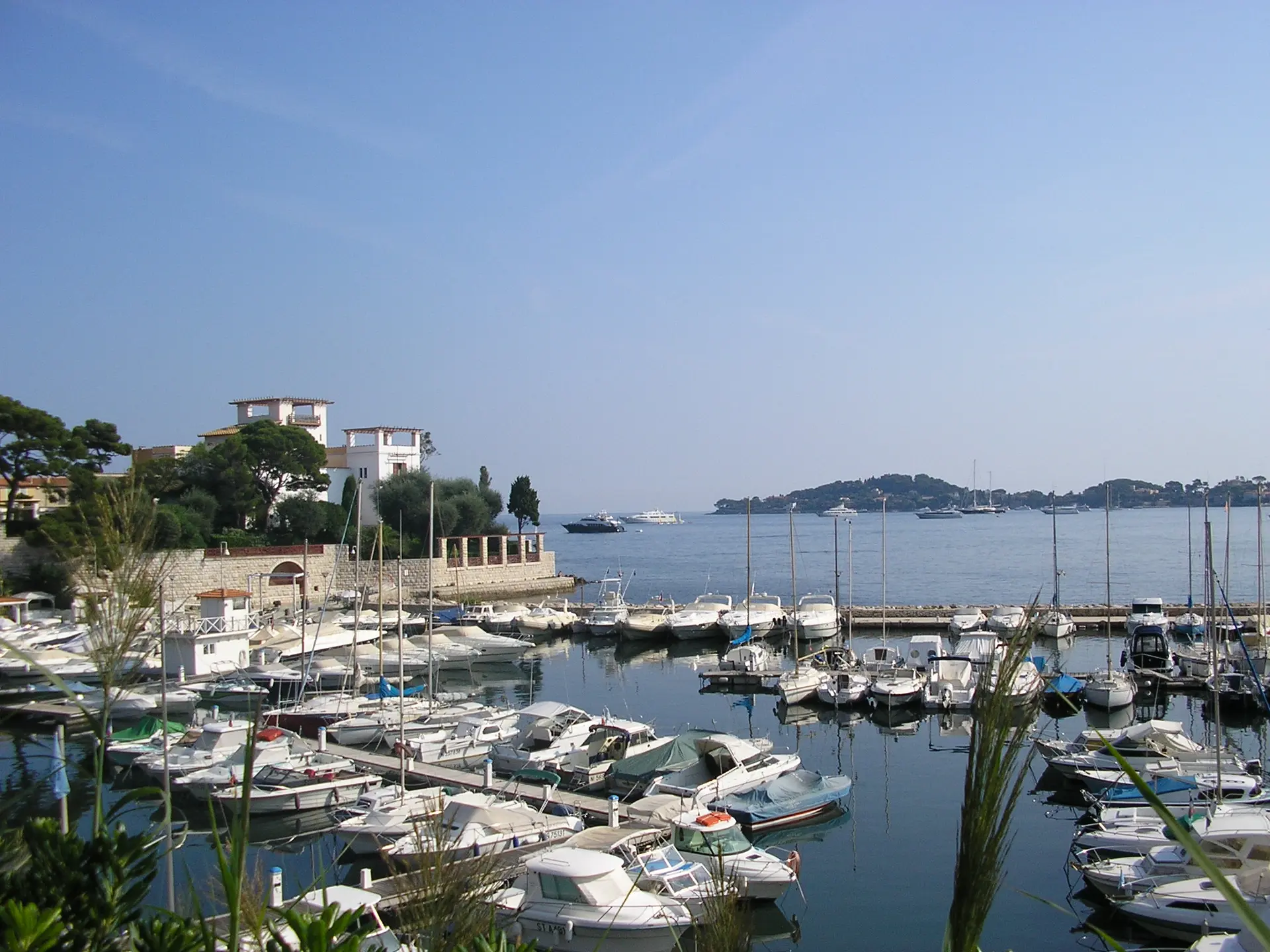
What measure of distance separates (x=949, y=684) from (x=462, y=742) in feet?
43.2

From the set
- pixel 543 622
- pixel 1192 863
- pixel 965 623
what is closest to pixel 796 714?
pixel 965 623

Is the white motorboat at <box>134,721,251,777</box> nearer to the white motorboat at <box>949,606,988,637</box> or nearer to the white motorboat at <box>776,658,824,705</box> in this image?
the white motorboat at <box>776,658,824,705</box>

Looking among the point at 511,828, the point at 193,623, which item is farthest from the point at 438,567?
the point at 511,828

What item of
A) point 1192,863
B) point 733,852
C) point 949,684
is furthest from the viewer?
point 949,684

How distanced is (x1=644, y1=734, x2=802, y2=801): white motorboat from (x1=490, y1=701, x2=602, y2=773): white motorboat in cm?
267

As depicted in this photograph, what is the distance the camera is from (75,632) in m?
33.9

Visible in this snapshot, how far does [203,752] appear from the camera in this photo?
20.1 m

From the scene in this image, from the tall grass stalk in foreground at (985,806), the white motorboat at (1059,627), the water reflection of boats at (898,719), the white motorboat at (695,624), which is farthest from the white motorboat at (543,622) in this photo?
the tall grass stalk in foreground at (985,806)

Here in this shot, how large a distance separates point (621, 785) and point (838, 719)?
9.56m

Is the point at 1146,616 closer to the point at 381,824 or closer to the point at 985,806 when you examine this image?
the point at 381,824

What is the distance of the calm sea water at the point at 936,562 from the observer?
65750mm

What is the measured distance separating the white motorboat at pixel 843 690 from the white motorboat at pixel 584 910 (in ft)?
52.7

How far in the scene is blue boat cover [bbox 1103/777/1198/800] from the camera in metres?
16.9

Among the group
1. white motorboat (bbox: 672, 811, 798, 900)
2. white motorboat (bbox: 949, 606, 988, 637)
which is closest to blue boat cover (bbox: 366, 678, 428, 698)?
white motorboat (bbox: 672, 811, 798, 900)
